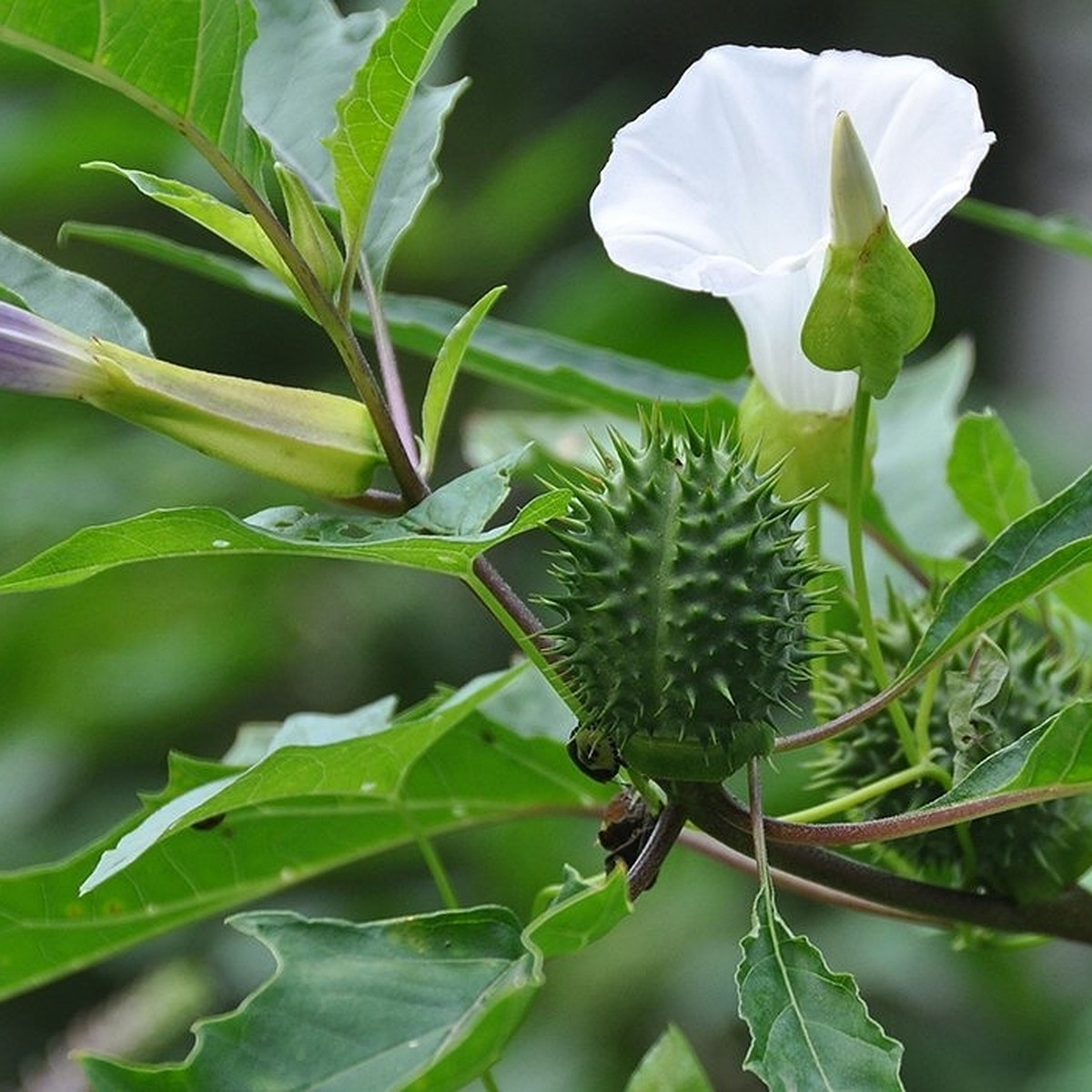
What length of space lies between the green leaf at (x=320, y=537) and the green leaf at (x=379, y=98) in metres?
0.16

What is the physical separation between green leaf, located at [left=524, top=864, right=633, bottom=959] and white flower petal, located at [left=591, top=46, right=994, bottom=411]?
10.6 inches

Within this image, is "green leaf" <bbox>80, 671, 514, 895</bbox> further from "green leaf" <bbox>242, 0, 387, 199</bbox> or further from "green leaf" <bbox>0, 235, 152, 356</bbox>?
"green leaf" <bbox>242, 0, 387, 199</bbox>

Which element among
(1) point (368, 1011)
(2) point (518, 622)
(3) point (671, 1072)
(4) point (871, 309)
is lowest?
(3) point (671, 1072)

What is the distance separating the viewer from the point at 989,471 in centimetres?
114

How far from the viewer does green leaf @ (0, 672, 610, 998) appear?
3.32 feet

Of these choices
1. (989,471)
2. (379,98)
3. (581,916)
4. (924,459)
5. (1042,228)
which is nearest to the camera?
(581,916)

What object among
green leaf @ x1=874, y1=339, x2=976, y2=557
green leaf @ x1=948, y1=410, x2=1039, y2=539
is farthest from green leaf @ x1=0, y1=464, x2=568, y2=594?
green leaf @ x1=874, y1=339, x2=976, y2=557

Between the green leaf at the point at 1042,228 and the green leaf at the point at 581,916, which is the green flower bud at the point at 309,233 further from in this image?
the green leaf at the point at 1042,228

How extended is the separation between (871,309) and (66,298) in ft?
1.30

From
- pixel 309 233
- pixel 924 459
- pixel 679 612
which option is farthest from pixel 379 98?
pixel 924 459

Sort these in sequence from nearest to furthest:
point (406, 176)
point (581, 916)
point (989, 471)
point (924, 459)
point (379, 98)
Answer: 1. point (581, 916)
2. point (379, 98)
3. point (406, 176)
4. point (989, 471)
5. point (924, 459)

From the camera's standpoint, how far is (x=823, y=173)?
881mm

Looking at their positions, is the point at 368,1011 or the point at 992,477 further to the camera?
the point at 992,477

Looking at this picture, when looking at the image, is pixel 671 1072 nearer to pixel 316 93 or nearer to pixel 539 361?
pixel 539 361
